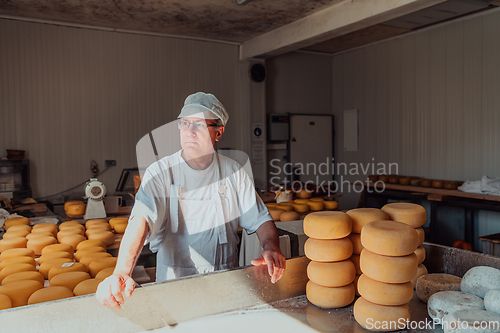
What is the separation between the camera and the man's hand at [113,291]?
1.00 metres

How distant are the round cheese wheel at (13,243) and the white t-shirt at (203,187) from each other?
1225mm

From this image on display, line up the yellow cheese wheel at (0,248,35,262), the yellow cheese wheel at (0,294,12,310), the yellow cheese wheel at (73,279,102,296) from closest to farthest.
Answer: the yellow cheese wheel at (0,294,12,310) < the yellow cheese wheel at (73,279,102,296) < the yellow cheese wheel at (0,248,35,262)

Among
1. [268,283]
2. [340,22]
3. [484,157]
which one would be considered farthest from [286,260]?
[484,157]

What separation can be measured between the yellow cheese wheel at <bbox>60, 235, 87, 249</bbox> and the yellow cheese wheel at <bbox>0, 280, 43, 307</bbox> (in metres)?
0.81

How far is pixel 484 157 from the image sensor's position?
4.83 metres

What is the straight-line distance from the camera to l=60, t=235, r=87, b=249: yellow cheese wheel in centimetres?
235

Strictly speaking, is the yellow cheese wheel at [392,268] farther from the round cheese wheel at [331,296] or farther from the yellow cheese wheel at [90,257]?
the yellow cheese wheel at [90,257]

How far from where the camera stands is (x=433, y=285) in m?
1.20

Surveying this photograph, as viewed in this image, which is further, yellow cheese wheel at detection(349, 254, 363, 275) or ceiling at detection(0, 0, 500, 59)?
ceiling at detection(0, 0, 500, 59)

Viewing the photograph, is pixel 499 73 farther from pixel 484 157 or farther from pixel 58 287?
pixel 58 287

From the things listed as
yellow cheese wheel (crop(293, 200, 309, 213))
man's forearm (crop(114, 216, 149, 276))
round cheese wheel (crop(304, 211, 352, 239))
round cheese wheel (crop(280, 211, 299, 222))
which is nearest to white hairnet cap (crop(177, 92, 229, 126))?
man's forearm (crop(114, 216, 149, 276))

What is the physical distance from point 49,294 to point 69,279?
0.59ft

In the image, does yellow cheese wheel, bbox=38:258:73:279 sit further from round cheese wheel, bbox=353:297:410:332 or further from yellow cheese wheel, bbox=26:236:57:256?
round cheese wheel, bbox=353:297:410:332

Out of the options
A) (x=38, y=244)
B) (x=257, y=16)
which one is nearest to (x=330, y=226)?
(x=38, y=244)
